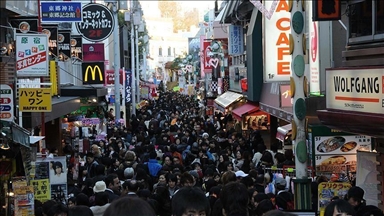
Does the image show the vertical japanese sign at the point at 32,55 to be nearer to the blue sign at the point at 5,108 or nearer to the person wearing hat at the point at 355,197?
the blue sign at the point at 5,108

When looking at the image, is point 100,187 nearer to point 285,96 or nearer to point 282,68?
point 285,96

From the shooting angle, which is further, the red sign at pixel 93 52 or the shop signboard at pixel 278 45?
the red sign at pixel 93 52

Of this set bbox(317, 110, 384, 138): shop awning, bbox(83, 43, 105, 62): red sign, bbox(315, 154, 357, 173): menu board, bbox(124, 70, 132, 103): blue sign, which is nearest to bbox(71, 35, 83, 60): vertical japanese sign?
bbox(83, 43, 105, 62): red sign

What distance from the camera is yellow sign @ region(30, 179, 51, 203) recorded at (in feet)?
40.9

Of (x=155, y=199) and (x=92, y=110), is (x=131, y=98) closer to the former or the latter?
(x=92, y=110)

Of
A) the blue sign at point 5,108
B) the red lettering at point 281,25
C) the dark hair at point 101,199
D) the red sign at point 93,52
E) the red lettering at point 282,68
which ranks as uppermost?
the red lettering at point 281,25

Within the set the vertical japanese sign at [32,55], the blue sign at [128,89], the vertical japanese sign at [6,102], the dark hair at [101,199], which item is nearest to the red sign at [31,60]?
the vertical japanese sign at [32,55]

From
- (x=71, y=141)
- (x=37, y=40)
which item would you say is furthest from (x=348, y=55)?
(x=71, y=141)

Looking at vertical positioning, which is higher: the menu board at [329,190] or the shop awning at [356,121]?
the shop awning at [356,121]

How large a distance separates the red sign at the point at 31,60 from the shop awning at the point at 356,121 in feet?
18.6

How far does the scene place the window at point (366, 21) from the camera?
38.3 ft

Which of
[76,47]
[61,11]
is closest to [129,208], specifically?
[61,11]

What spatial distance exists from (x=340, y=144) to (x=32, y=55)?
6.18 m

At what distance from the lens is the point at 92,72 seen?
90.5 feet
